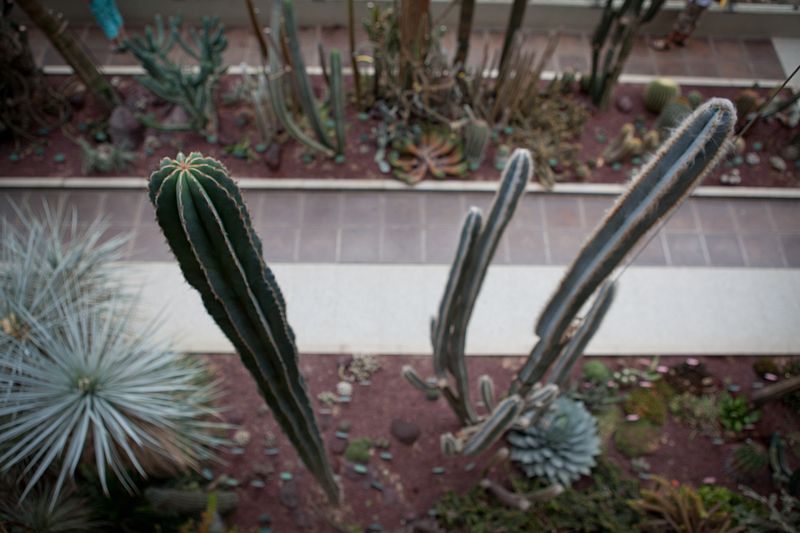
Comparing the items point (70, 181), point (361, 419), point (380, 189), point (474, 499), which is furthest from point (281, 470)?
point (70, 181)

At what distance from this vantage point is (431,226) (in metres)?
5.97

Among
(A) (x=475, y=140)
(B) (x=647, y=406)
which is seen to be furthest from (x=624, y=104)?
(B) (x=647, y=406)

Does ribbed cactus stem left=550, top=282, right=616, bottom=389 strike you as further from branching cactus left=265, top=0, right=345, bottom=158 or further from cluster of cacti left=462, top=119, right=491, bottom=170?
branching cactus left=265, top=0, right=345, bottom=158

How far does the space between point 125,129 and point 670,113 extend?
5252 millimetres

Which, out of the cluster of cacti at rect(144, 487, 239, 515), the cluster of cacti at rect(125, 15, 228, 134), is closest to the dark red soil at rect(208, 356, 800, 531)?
the cluster of cacti at rect(144, 487, 239, 515)

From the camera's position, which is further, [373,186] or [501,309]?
[373,186]

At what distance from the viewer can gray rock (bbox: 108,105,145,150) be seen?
20.1 ft

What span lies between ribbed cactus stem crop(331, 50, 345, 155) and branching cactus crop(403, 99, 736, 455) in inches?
93.3

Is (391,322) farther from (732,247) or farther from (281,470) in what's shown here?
(732,247)

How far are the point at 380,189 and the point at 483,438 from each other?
298cm

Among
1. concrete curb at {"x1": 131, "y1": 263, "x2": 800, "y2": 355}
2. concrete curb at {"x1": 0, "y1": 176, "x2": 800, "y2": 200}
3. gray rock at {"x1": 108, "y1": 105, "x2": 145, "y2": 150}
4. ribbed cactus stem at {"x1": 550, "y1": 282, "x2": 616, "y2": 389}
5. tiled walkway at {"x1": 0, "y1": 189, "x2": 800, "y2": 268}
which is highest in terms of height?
gray rock at {"x1": 108, "y1": 105, "x2": 145, "y2": 150}

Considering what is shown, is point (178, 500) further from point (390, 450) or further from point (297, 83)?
point (297, 83)

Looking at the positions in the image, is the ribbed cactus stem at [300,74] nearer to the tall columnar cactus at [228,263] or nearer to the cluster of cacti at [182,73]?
the cluster of cacti at [182,73]

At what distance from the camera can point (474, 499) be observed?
4.40 m
